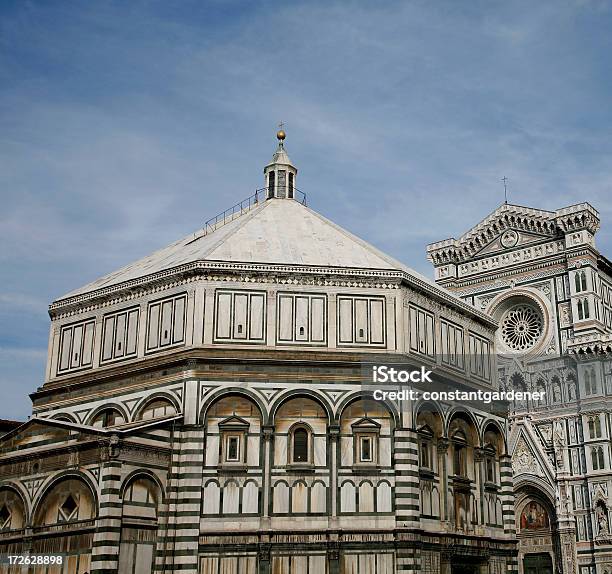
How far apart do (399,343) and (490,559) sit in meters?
9.30

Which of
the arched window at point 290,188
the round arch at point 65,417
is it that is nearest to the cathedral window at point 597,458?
the arched window at point 290,188

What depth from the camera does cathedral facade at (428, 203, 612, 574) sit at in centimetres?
5469

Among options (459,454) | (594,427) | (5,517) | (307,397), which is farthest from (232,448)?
(594,427)

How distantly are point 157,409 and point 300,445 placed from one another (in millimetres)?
5253

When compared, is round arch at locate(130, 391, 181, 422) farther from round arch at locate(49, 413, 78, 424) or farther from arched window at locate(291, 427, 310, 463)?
arched window at locate(291, 427, 310, 463)

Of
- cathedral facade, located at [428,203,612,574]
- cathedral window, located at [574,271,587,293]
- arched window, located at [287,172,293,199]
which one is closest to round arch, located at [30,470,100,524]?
arched window, located at [287,172,293,199]

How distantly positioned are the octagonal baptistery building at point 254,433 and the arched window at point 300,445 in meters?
0.05

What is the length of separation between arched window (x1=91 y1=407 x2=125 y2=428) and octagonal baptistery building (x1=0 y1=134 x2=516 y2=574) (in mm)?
76

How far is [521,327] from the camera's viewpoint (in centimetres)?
6384

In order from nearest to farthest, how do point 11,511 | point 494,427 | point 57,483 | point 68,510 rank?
point 68,510 → point 57,483 → point 11,511 → point 494,427

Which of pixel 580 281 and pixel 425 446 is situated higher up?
pixel 580 281

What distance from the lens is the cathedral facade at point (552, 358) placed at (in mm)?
54688

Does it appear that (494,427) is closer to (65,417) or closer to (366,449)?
(366,449)

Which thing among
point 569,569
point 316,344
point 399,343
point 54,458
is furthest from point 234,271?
point 569,569
